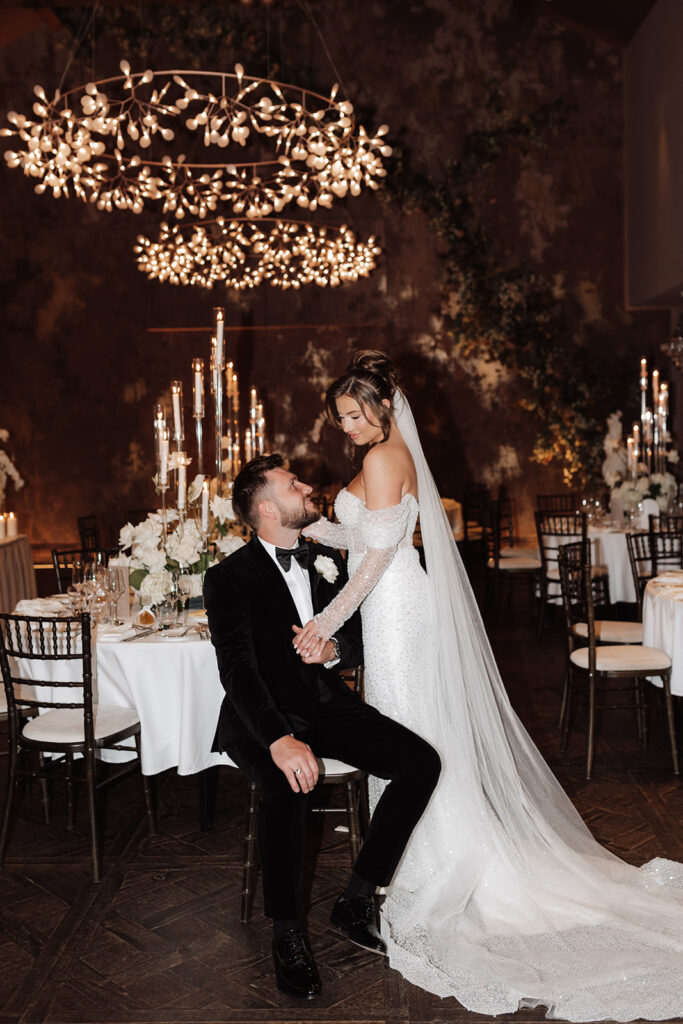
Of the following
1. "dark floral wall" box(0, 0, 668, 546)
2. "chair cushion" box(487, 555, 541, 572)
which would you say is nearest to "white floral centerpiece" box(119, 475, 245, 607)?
"chair cushion" box(487, 555, 541, 572)

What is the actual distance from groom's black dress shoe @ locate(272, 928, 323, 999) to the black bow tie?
45.6 inches

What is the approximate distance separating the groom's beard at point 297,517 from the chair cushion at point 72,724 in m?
1.19

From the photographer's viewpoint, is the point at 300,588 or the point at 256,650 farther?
the point at 300,588

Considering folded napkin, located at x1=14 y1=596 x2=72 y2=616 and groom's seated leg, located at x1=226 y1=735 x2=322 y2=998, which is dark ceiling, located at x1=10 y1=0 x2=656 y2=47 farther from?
groom's seated leg, located at x1=226 y1=735 x2=322 y2=998

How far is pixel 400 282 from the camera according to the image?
12453 mm

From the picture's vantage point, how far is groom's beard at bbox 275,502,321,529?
335 centimetres

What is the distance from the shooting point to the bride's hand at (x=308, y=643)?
328 centimetres

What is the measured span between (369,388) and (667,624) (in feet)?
7.81

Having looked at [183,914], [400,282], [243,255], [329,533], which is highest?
[400,282]

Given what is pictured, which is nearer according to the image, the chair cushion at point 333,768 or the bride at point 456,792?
the bride at point 456,792

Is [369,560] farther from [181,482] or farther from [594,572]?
[594,572]

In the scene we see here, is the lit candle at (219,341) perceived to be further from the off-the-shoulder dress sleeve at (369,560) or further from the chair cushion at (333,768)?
the chair cushion at (333,768)

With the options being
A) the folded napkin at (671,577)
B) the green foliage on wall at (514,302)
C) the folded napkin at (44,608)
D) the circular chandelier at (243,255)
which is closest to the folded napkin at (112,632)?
the folded napkin at (44,608)

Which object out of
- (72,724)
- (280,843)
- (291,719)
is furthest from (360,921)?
(72,724)
